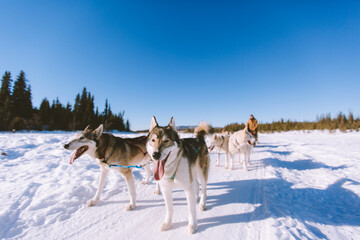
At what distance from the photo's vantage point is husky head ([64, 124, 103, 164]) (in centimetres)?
279

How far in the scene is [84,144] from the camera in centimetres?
287

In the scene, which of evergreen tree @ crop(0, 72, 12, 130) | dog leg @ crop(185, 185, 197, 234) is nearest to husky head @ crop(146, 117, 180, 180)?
dog leg @ crop(185, 185, 197, 234)

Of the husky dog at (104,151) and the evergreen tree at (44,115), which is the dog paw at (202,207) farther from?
the evergreen tree at (44,115)

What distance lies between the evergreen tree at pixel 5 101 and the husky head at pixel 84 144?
39504 mm

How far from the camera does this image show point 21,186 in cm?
342

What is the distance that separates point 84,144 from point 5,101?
149ft

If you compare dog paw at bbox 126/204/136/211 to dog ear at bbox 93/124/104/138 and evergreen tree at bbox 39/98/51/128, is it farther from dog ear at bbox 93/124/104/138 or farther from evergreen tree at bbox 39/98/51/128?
evergreen tree at bbox 39/98/51/128

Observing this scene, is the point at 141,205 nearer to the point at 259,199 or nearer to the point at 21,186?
the point at 259,199

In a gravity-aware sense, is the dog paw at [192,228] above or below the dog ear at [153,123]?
below

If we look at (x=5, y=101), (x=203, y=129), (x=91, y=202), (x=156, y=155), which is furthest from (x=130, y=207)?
(x=5, y=101)

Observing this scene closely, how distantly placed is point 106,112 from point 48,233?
5941cm

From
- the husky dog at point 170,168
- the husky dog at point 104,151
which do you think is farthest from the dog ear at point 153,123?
the husky dog at point 104,151

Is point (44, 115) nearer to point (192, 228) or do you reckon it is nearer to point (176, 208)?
point (176, 208)

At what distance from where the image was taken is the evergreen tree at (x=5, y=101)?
27578 millimetres
